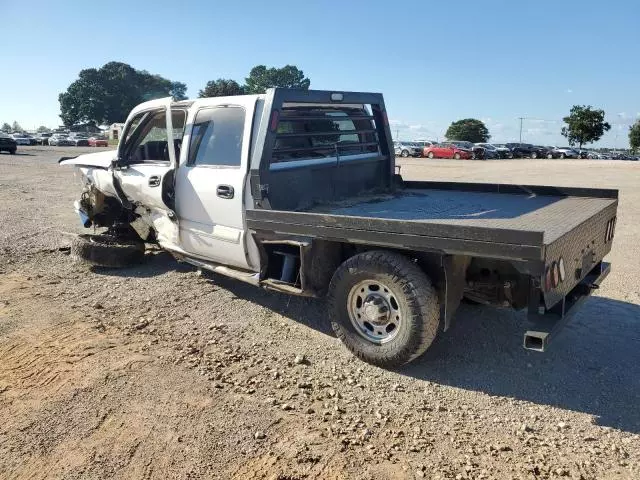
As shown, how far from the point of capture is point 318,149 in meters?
5.60

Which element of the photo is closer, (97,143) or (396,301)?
(396,301)

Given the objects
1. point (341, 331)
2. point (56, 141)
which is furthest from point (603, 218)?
point (56, 141)

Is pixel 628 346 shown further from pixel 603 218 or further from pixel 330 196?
pixel 330 196

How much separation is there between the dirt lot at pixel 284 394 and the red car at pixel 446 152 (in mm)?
41347

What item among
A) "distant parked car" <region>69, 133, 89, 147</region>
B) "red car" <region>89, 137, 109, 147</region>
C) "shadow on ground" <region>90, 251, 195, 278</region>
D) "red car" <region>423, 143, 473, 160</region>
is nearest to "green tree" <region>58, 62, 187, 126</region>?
"distant parked car" <region>69, 133, 89, 147</region>

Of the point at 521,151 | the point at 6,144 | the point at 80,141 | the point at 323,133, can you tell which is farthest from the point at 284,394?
the point at 80,141

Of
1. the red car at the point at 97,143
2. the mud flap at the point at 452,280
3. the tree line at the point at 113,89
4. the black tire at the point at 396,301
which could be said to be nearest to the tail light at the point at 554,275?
the mud flap at the point at 452,280

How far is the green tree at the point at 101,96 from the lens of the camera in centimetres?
10644

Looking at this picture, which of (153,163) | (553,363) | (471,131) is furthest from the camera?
(471,131)

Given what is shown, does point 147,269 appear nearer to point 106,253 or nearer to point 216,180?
point 106,253

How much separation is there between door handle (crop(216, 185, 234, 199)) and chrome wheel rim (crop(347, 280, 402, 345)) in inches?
61.4

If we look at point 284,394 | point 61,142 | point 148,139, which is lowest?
point 284,394

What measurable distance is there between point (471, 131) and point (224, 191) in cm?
8075

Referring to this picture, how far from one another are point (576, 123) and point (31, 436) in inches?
2913
